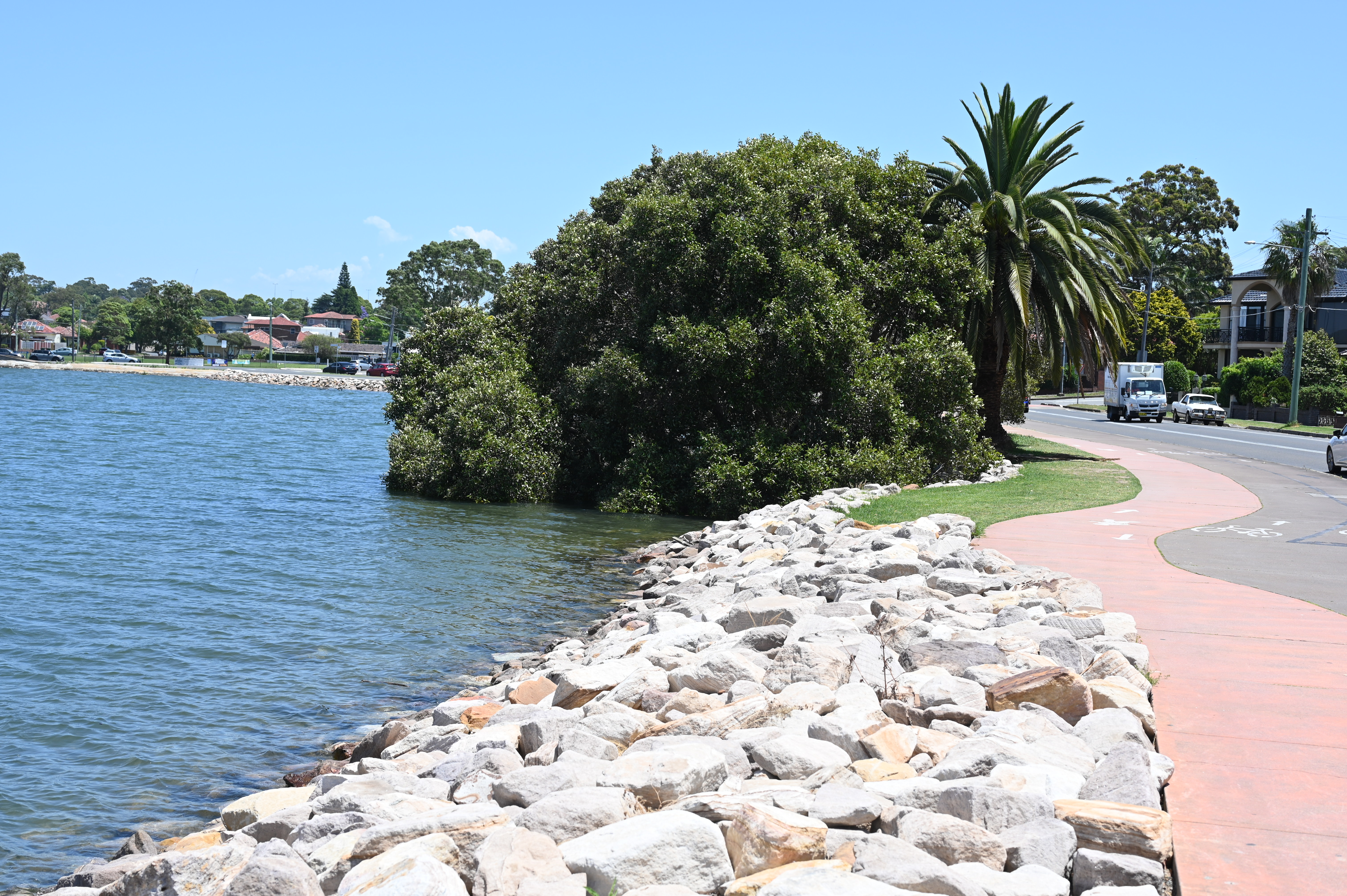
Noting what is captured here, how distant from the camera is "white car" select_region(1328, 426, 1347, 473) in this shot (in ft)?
89.3

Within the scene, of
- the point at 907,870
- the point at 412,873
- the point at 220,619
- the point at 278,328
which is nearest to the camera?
the point at 907,870

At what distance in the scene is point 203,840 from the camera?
654 cm

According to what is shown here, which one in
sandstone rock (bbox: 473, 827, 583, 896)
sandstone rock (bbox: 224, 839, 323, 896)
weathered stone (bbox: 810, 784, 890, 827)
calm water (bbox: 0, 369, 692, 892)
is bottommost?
calm water (bbox: 0, 369, 692, 892)

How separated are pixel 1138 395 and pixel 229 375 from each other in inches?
4004

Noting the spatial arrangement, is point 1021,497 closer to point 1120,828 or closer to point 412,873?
point 1120,828

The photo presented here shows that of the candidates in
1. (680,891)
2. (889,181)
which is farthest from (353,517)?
(680,891)

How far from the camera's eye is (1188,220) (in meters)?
96.3

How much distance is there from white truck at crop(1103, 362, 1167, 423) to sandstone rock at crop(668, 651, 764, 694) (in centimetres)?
5371

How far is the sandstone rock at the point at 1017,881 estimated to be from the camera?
426 cm

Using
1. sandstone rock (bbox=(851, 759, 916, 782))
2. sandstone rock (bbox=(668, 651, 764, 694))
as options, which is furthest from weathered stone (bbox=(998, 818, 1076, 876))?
sandstone rock (bbox=(668, 651, 764, 694))

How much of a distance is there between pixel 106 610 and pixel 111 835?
7.18m

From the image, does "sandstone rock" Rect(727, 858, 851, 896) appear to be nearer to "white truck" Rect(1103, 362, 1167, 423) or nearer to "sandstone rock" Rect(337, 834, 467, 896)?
"sandstone rock" Rect(337, 834, 467, 896)

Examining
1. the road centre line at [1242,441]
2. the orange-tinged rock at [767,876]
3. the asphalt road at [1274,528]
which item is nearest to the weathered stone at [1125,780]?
the orange-tinged rock at [767,876]

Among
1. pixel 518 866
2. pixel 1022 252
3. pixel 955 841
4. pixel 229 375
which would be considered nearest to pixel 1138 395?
pixel 1022 252
